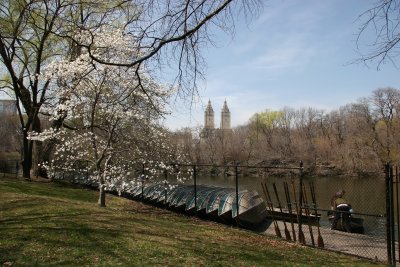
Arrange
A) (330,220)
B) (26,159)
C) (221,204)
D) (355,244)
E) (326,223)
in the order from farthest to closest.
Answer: (26,159), (326,223), (330,220), (221,204), (355,244)

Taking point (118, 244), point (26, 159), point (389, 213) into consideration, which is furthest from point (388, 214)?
point (26, 159)

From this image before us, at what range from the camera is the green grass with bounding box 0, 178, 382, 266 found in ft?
23.2

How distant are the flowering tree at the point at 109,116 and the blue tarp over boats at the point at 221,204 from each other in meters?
2.34

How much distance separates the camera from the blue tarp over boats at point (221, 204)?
1628 centimetres

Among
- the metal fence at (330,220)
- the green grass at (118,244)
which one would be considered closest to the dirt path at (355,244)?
the metal fence at (330,220)

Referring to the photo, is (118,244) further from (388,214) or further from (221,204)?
(221,204)

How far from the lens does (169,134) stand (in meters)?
20.2

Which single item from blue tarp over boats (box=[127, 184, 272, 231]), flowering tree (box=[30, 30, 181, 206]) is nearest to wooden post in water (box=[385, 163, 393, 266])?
blue tarp over boats (box=[127, 184, 272, 231])

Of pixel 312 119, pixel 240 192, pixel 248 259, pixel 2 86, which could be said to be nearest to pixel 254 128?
pixel 312 119

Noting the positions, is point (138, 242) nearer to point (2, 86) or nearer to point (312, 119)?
point (2, 86)

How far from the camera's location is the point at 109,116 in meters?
15.6

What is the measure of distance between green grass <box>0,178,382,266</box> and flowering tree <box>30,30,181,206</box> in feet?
12.5

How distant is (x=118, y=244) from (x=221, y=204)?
9.27 metres

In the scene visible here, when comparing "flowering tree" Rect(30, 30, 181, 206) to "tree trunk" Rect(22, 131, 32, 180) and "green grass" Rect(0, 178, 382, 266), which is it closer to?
"green grass" Rect(0, 178, 382, 266)
